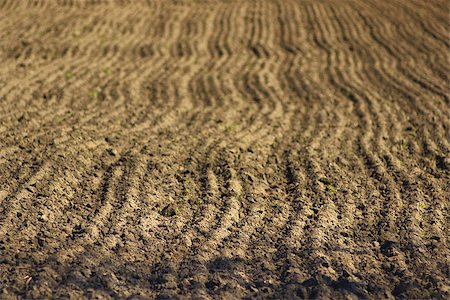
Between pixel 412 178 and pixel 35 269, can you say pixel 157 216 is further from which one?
pixel 412 178

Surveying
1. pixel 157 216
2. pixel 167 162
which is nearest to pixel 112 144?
pixel 167 162

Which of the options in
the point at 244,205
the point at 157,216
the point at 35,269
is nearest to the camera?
the point at 35,269

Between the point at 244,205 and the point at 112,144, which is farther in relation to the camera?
the point at 112,144

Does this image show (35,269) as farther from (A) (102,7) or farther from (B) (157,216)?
(A) (102,7)

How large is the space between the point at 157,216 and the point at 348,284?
1.79 meters

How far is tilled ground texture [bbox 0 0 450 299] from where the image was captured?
3404mm

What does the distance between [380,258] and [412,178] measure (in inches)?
69.6

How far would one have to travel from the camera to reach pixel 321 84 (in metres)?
8.26

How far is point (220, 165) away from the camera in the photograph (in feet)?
16.8

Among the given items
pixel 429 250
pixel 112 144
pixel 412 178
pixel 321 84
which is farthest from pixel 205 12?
pixel 429 250

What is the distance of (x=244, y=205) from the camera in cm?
441

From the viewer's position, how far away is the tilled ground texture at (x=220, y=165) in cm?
340

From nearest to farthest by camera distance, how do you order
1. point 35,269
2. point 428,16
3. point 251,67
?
point 35,269 → point 251,67 → point 428,16

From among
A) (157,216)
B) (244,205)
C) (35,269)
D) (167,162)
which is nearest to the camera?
(35,269)
